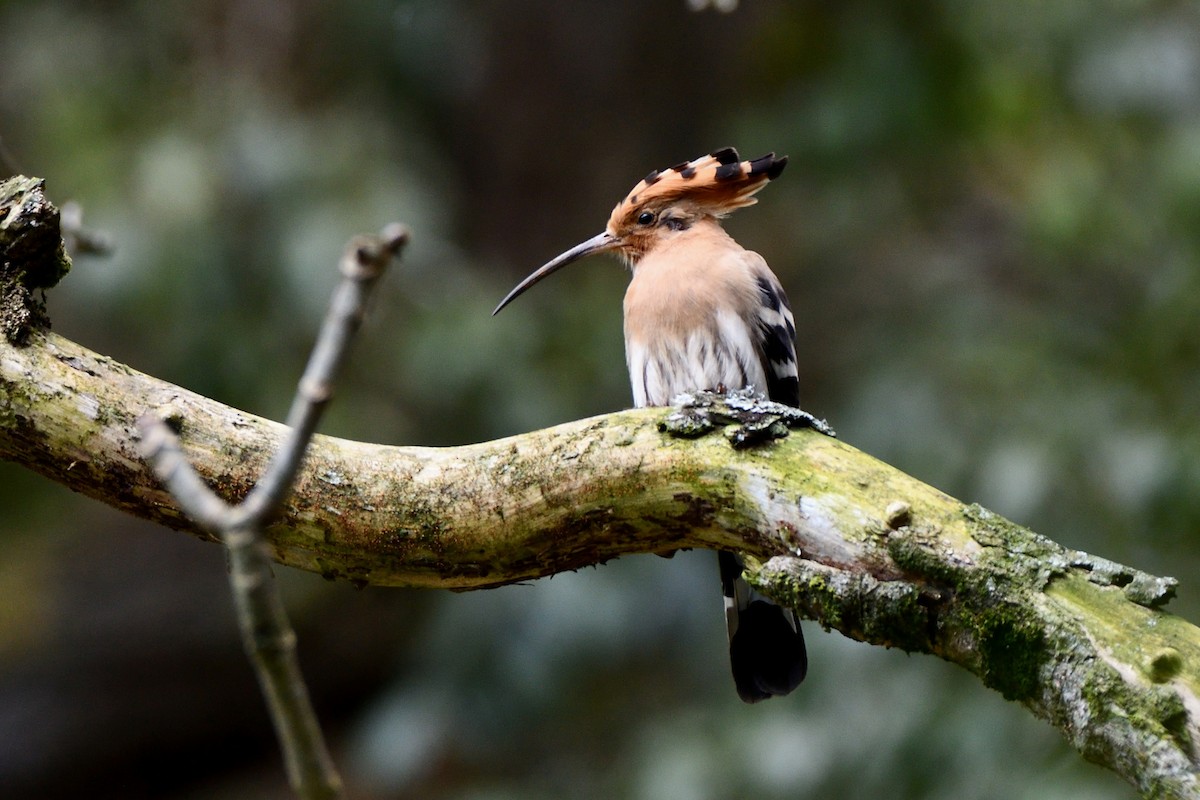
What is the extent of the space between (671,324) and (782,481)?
1160 millimetres

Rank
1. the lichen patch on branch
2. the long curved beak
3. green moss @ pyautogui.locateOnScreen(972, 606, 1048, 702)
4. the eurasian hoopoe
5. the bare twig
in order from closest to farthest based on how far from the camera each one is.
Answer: the bare twig, green moss @ pyautogui.locateOnScreen(972, 606, 1048, 702), the lichen patch on branch, the eurasian hoopoe, the long curved beak

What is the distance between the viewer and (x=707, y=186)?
10.8 ft

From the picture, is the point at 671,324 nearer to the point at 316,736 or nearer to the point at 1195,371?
the point at 1195,371

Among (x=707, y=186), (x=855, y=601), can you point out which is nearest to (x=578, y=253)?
(x=707, y=186)

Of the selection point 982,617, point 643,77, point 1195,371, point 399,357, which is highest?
point 643,77

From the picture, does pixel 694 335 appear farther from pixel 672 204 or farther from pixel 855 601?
pixel 855 601

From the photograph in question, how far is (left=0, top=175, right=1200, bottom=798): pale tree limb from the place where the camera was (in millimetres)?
1757

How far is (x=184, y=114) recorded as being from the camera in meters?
4.53

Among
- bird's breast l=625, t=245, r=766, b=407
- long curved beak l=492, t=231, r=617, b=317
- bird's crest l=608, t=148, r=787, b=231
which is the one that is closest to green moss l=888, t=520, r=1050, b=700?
bird's breast l=625, t=245, r=766, b=407

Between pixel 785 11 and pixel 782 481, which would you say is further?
pixel 785 11

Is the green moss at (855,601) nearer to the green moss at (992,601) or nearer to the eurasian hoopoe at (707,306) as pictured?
the green moss at (992,601)

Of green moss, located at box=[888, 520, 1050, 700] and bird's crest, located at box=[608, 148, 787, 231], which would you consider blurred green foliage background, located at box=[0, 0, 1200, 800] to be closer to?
bird's crest, located at box=[608, 148, 787, 231]

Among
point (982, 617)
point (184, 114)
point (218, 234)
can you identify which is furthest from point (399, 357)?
point (982, 617)

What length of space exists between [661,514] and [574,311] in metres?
2.94
